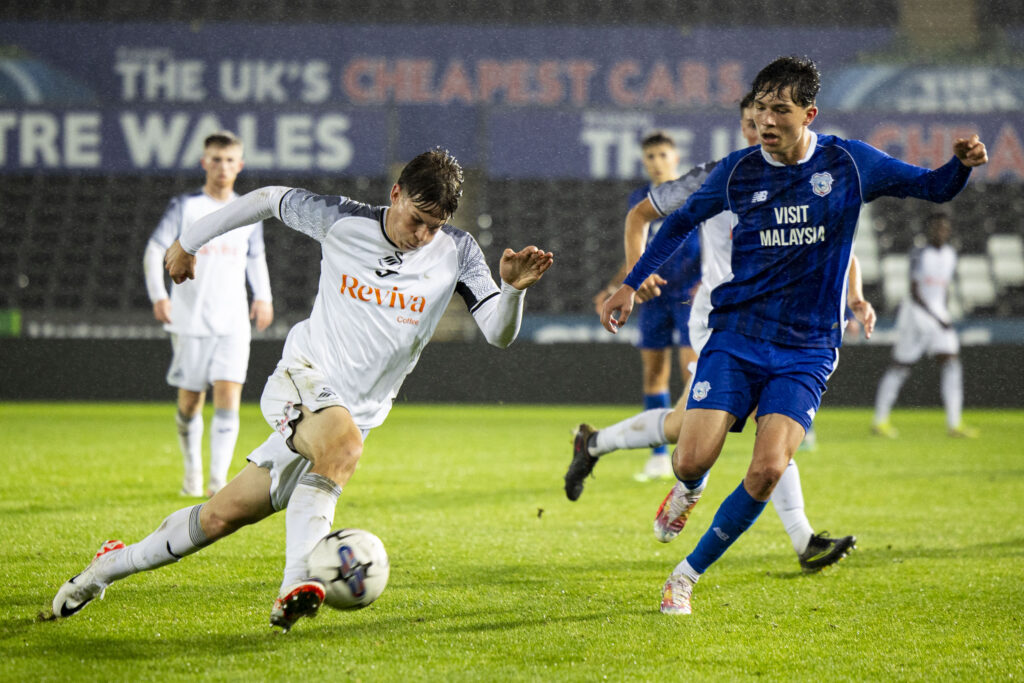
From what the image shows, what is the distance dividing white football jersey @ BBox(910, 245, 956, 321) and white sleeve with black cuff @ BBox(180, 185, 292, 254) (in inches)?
365

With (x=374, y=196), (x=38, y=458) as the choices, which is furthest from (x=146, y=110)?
(x=38, y=458)

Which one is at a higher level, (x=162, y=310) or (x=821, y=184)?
(x=821, y=184)

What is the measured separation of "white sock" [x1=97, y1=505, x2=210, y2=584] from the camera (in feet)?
11.0

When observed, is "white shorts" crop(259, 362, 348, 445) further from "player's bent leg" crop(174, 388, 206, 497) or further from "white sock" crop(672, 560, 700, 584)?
"player's bent leg" crop(174, 388, 206, 497)

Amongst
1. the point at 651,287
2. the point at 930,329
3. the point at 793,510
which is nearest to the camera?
the point at 793,510

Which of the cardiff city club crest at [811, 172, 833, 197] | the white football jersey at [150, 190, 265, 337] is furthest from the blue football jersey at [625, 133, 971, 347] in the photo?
the white football jersey at [150, 190, 265, 337]

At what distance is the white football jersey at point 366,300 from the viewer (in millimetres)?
3479

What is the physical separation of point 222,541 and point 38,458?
12.3ft

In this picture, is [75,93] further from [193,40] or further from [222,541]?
[222,541]

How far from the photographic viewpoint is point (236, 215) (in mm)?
3600

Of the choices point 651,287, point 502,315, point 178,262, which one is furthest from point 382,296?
point 651,287

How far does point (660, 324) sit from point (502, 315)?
12.8 feet

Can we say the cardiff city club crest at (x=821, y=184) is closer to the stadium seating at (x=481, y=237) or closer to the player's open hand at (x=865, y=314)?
the player's open hand at (x=865, y=314)

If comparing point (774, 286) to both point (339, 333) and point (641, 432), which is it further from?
point (339, 333)
